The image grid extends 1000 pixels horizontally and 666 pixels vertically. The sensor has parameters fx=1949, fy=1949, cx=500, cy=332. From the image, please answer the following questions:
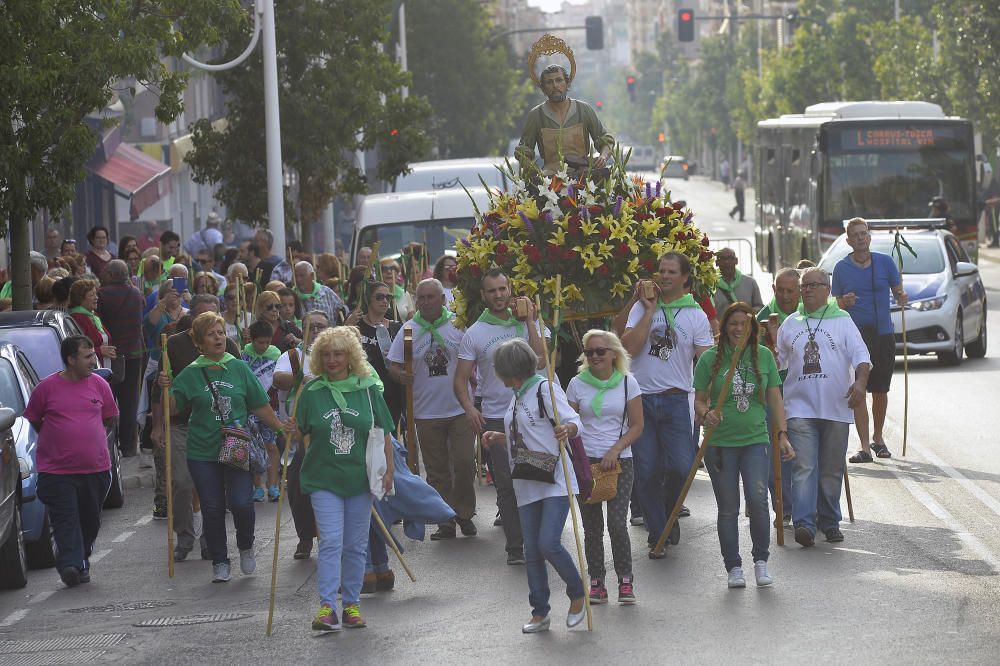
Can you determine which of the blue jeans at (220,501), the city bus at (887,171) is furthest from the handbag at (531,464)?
the city bus at (887,171)

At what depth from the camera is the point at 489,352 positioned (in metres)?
11.8

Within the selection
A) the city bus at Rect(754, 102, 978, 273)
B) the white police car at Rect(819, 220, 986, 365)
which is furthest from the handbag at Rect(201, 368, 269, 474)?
the city bus at Rect(754, 102, 978, 273)

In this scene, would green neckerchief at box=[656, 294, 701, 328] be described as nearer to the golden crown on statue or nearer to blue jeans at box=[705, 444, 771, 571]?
blue jeans at box=[705, 444, 771, 571]

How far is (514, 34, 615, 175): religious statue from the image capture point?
14445 millimetres

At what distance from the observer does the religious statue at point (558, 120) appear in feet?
47.4

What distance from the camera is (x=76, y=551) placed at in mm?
11742

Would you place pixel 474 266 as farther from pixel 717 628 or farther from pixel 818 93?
pixel 818 93

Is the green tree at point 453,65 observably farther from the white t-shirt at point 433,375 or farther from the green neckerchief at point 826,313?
the green neckerchief at point 826,313

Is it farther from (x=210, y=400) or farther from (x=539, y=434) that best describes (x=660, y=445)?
(x=210, y=400)

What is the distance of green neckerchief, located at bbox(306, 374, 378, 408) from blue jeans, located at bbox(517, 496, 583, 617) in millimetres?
1060

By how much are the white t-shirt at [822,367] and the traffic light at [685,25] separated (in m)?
43.1

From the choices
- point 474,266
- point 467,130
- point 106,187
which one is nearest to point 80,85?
point 474,266

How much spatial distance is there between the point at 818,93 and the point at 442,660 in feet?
211

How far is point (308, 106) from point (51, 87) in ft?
40.3
